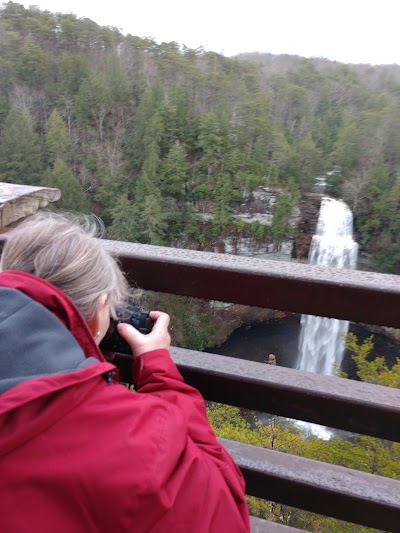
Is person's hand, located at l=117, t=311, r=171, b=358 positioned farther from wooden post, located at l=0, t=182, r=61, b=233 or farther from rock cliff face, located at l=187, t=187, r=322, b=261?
rock cliff face, located at l=187, t=187, r=322, b=261

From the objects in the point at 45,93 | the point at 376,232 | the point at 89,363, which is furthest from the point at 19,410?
the point at 45,93

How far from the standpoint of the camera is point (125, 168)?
24.0m

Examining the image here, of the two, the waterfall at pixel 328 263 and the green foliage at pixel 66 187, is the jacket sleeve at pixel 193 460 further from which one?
the green foliage at pixel 66 187

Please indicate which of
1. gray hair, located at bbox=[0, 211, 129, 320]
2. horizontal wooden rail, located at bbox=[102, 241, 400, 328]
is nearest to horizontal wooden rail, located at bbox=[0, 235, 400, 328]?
horizontal wooden rail, located at bbox=[102, 241, 400, 328]

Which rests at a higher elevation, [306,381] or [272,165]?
[306,381]

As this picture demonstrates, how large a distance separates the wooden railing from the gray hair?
15 cm

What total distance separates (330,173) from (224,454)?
81.3ft

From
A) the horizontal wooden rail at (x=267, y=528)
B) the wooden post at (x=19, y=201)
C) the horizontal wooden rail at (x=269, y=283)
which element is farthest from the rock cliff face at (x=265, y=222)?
the horizontal wooden rail at (x=269, y=283)

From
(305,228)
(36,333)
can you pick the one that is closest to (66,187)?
(305,228)

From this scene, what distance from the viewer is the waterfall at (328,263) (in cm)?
1923

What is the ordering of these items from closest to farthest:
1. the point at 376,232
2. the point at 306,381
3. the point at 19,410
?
the point at 19,410
the point at 306,381
the point at 376,232

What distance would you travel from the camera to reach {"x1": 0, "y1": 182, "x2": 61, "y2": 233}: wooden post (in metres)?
1.29

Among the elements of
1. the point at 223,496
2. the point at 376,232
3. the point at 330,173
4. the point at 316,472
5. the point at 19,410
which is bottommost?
the point at 376,232

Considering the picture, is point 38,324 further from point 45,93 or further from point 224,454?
point 45,93
